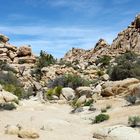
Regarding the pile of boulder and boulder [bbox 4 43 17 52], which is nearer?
the pile of boulder

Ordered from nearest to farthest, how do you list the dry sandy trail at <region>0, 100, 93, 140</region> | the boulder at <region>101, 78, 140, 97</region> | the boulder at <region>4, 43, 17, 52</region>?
the dry sandy trail at <region>0, 100, 93, 140</region> < the boulder at <region>101, 78, 140, 97</region> < the boulder at <region>4, 43, 17, 52</region>

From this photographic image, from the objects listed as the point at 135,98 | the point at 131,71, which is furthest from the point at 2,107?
the point at 131,71

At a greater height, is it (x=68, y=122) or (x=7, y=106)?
(x=7, y=106)

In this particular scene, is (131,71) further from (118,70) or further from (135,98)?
(135,98)

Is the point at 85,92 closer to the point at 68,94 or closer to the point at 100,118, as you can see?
the point at 68,94

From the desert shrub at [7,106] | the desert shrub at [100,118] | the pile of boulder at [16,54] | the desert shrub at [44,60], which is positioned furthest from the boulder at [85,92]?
the pile of boulder at [16,54]

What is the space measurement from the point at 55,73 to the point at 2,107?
27548 millimetres

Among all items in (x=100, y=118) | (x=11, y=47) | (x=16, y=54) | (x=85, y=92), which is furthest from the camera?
(x=11, y=47)

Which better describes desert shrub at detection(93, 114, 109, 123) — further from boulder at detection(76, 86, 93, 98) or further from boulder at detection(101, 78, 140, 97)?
boulder at detection(76, 86, 93, 98)

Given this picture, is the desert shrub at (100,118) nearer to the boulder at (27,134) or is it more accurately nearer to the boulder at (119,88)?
the boulder at (27,134)

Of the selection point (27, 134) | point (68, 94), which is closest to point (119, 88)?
point (68, 94)

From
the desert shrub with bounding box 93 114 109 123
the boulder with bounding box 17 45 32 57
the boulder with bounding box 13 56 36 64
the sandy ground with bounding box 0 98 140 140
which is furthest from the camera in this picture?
the boulder with bounding box 17 45 32 57

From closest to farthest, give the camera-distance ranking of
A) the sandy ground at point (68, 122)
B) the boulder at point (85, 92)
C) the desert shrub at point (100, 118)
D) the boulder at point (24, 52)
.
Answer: the sandy ground at point (68, 122)
the desert shrub at point (100, 118)
the boulder at point (85, 92)
the boulder at point (24, 52)

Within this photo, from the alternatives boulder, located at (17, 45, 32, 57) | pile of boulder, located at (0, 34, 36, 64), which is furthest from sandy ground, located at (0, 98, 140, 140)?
boulder, located at (17, 45, 32, 57)
